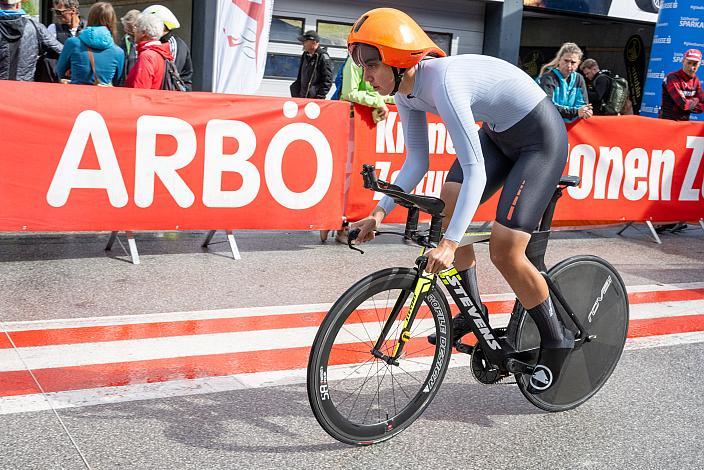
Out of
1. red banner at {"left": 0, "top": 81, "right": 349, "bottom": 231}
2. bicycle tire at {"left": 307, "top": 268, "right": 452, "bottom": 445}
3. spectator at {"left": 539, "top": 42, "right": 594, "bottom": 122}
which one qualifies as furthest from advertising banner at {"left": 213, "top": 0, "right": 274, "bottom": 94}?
bicycle tire at {"left": 307, "top": 268, "right": 452, "bottom": 445}

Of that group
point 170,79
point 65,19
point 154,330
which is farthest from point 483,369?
point 65,19

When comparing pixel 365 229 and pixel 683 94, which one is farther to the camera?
pixel 683 94

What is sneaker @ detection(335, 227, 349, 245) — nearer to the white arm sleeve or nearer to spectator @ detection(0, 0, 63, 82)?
spectator @ detection(0, 0, 63, 82)

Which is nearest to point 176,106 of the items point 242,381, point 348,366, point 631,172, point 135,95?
point 135,95

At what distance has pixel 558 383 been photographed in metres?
4.61

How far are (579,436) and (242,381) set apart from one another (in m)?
1.77

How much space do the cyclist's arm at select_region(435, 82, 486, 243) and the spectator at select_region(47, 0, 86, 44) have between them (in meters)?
6.85

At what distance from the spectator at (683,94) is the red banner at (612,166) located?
153cm

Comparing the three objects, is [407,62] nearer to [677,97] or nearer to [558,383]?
[558,383]

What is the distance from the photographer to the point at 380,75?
386 centimetres

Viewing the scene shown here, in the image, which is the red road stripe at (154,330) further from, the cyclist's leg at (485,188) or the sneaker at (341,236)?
the sneaker at (341,236)

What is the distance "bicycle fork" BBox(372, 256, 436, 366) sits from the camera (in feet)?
13.0

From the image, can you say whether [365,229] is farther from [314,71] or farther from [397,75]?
[314,71]

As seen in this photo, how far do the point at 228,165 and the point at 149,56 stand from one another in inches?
55.1
